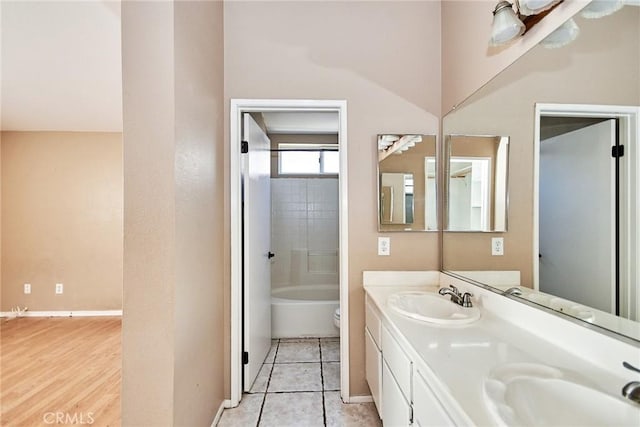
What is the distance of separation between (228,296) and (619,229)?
192 cm

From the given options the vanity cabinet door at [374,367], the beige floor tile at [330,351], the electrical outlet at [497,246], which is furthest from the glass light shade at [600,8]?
the beige floor tile at [330,351]

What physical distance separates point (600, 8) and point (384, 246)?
55.5 inches

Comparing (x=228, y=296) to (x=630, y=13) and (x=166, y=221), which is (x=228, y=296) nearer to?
(x=166, y=221)

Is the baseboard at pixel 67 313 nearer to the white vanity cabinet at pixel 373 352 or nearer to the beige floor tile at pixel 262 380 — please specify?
the beige floor tile at pixel 262 380

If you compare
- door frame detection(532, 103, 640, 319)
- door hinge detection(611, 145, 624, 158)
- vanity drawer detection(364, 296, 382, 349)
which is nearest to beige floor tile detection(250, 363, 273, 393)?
vanity drawer detection(364, 296, 382, 349)

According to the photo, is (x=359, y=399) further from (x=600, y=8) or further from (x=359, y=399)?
(x=600, y=8)

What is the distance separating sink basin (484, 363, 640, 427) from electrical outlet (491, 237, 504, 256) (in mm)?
668

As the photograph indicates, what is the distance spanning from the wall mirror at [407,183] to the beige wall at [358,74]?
0.06 metres

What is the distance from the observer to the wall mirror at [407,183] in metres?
1.83

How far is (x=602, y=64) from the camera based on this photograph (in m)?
0.85

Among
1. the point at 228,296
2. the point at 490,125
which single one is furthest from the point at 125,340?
the point at 490,125

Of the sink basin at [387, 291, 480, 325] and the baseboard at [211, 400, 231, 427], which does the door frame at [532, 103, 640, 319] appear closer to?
the sink basin at [387, 291, 480, 325]

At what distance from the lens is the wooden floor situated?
5.76ft

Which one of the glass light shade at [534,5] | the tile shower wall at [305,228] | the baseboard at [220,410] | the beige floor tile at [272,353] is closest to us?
the glass light shade at [534,5]
